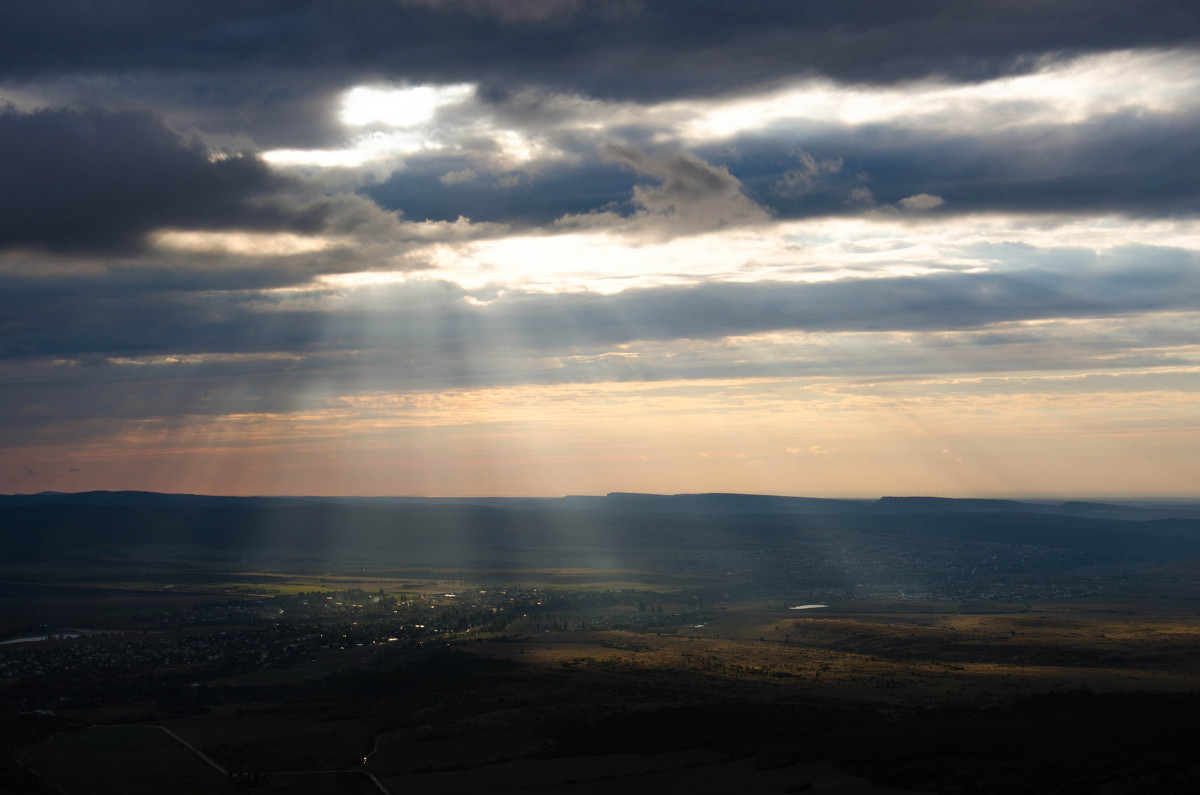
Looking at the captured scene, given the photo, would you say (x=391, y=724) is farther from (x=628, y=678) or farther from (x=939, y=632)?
(x=939, y=632)

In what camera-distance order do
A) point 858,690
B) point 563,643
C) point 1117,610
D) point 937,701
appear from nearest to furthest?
point 937,701, point 858,690, point 563,643, point 1117,610

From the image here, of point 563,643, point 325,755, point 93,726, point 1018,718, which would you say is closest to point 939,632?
point 563,643

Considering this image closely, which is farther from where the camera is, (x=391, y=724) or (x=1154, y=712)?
(x=391, y=724)

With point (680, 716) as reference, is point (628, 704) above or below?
below

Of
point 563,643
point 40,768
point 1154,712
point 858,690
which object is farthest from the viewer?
point 563,643

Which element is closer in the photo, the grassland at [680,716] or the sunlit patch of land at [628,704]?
the grassland at [680,716]

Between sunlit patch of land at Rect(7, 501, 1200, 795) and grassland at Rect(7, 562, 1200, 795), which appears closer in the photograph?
grassland at Rect(7, 562, 1200, 795)

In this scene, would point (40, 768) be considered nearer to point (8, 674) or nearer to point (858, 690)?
point (8, 674)

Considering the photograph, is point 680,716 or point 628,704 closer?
point 680,716

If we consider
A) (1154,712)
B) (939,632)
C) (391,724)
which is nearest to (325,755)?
(391,724)
